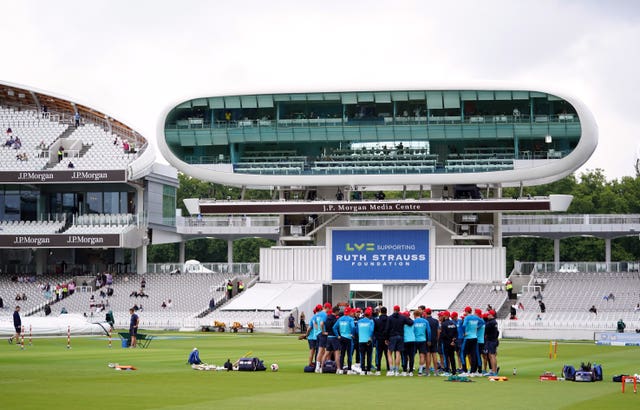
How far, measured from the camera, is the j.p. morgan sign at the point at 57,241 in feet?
265

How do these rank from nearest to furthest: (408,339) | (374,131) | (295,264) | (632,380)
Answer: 1. (632,380)
2. (408,339)
3. (374,131)
4. (295,264)

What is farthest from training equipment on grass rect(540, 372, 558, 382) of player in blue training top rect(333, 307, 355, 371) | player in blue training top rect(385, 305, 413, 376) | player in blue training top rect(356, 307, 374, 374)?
player in blue training top rect(333, 307, 355, 371)

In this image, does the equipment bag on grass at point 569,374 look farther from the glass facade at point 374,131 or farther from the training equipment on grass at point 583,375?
the glass facade at point 374,131

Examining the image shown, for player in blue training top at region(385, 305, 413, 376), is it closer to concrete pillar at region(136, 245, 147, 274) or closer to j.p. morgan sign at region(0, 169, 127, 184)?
j.p. morgan sign at region(0, 169, 127, 184)

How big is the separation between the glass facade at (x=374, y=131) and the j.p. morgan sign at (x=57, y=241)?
852 cm

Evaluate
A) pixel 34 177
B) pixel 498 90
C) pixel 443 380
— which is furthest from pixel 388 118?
pixel 443 380

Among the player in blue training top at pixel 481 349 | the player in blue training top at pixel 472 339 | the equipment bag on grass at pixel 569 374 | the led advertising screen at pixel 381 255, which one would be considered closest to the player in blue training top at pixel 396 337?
the player in blue training top at pixel 472 339

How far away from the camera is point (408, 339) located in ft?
98.9

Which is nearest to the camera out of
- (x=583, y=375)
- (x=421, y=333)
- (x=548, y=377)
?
(x=583, y=375)

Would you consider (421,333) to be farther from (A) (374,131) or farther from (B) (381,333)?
(A) (374,131)

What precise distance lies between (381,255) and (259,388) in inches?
2022

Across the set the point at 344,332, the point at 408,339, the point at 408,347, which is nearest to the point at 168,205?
the point at 344,332

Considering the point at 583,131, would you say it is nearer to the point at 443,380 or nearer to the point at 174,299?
the point at 174,299

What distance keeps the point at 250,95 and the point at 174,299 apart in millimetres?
14243
